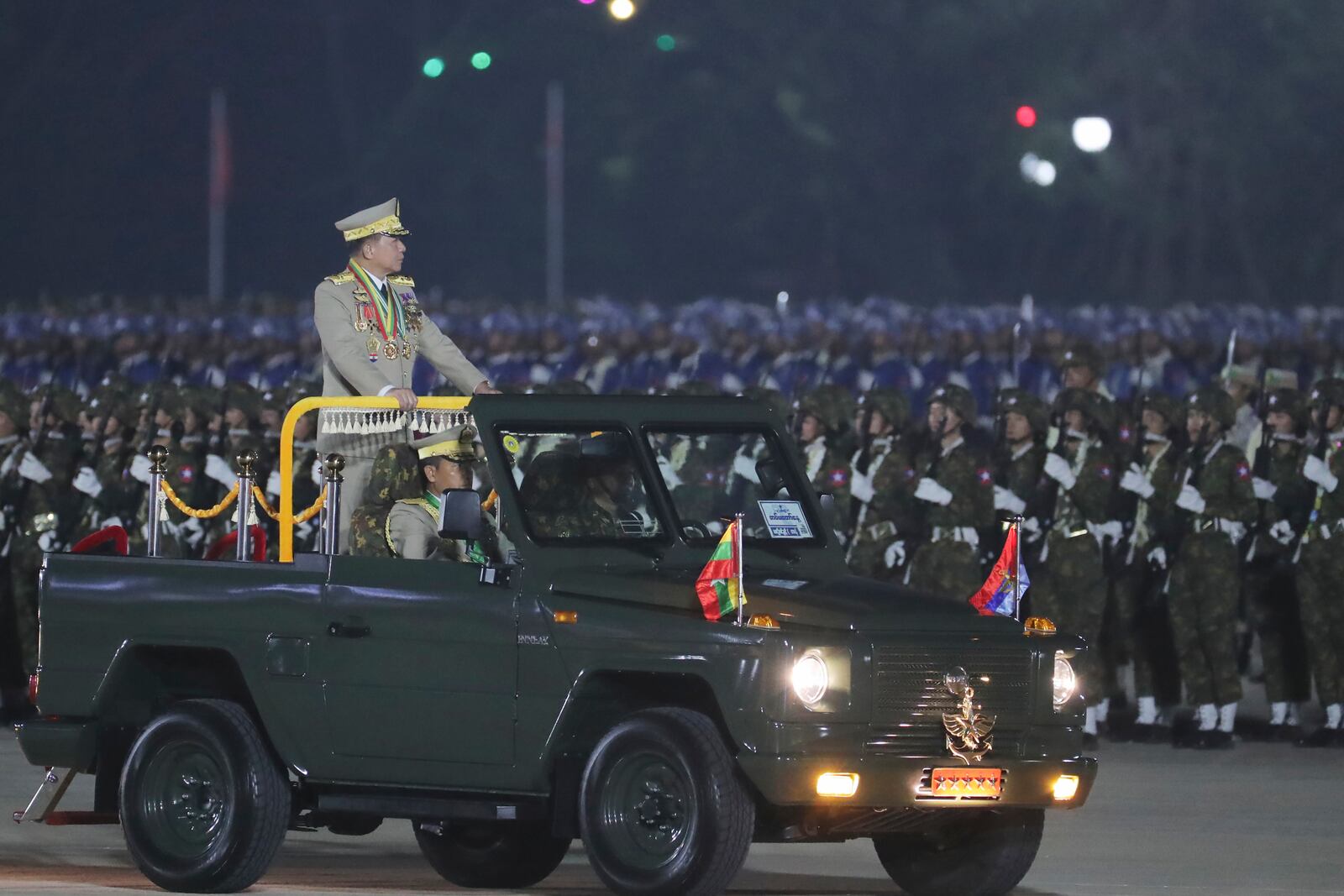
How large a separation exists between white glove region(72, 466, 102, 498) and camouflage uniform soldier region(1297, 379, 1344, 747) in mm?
7635

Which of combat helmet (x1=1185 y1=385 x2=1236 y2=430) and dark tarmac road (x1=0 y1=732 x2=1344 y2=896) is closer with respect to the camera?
dark tarmac road (x1=0 y1=732 x2=1344 y2=896)

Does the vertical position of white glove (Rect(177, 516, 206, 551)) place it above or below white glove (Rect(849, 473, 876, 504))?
below

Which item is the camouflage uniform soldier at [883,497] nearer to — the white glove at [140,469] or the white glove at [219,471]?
the white glove at [219,471]

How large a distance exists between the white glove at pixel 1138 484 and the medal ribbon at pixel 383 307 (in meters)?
7.16

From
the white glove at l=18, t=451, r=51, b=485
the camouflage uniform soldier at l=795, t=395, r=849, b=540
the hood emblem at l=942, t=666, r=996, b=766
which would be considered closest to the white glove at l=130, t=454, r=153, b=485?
the white glove at l=18, t=451, r=51, b=485

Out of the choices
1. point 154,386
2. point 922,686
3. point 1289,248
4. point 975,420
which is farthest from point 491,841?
point 1289,248

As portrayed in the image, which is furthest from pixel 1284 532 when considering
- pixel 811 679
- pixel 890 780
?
pixel 811 679

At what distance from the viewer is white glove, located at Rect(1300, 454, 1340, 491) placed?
59.6 feet

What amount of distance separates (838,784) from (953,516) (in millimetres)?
8496

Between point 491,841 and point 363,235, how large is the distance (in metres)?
2.47

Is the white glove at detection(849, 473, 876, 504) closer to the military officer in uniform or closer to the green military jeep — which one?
the military officer in uniform

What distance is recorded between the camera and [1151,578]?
62.0 ft

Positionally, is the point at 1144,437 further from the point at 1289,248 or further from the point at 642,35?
the point at 642,35

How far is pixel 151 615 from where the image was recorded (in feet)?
37.7
